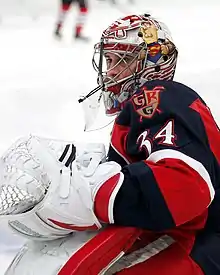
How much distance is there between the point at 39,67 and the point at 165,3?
2.73m

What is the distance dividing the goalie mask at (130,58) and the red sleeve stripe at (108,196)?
1.34ft

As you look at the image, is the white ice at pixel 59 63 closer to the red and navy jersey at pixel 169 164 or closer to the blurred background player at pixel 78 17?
the blurred background player at pixel 78 17

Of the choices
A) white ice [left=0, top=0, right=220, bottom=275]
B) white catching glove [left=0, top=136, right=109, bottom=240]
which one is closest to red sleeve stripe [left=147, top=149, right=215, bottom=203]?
white catching glove [left=0, top=136, right=109, bottom=240]

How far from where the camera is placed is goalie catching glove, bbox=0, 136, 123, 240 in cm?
112

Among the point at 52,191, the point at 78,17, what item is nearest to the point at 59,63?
the point at 78,17

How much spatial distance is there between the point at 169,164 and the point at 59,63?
10.2 ft

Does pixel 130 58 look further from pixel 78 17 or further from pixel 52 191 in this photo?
pixel 78 17

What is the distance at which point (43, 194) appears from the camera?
44.3 inches

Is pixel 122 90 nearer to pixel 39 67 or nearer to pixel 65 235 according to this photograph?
pixel 65 235

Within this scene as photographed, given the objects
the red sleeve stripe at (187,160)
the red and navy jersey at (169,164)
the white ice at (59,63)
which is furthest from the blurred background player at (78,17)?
the red sleeve stripe at (187,160)

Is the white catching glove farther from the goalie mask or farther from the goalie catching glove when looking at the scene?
the goalie mask

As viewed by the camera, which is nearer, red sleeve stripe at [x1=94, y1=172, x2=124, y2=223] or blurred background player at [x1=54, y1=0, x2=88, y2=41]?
red sleeve stripe at [x1=94, y1=172, x2=124, y2=223]

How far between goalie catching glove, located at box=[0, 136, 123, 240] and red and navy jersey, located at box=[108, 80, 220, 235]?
3cm

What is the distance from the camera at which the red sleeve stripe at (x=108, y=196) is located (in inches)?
44.5
